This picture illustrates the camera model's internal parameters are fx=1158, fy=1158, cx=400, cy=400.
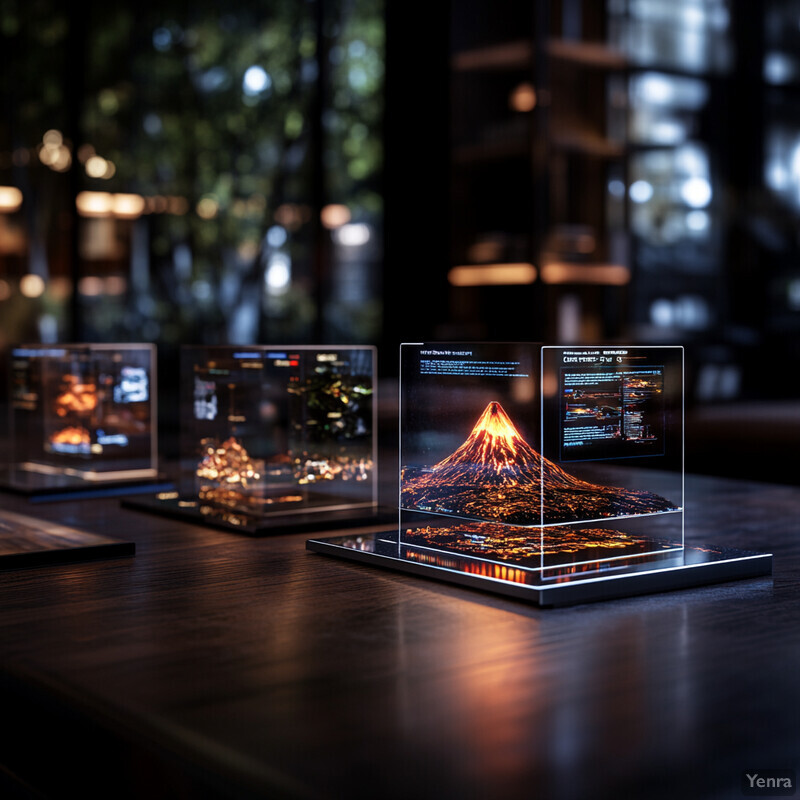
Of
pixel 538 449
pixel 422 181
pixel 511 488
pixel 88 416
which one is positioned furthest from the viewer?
pixel 422 181

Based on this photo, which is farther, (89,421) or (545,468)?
(89,421)

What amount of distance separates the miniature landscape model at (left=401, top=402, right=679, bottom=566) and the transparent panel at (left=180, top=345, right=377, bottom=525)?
1080 millimetres

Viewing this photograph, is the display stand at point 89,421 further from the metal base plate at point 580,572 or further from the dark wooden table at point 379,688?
the metal base plate at point 580,572

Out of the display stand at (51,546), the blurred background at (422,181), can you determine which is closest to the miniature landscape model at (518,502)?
the display stand at (51,546)

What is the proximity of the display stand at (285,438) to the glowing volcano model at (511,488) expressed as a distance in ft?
3.74

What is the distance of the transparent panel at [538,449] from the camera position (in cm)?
350

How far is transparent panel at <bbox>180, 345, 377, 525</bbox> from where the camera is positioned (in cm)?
488

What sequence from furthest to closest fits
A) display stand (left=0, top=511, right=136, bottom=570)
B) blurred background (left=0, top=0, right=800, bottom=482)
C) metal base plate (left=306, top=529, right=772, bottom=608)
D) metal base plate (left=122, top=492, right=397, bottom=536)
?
1. blurred background (left=0, top=0, right=800, bottom=482)
2. metal base plate (left=122, top=492, right=397, bottom=536)
3. display stand (left=0, top=511, right=136, bottom=570)
4. metal base plate (left=306, top=529, right=772, bottom=608)

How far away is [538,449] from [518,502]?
22cm


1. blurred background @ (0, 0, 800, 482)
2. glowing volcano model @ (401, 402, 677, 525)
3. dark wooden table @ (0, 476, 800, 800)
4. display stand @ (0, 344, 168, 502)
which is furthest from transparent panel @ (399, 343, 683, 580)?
blurred background @ (0, 0, 800, 482)

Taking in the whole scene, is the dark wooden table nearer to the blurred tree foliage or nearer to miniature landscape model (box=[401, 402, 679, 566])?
miniature landscape model (box=[401, 402, 679, 566])

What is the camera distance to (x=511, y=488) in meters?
3.61

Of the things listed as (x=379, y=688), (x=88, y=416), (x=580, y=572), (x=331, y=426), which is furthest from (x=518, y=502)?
(x=88, y=416)

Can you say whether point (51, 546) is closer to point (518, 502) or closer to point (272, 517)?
point (272, 517)
